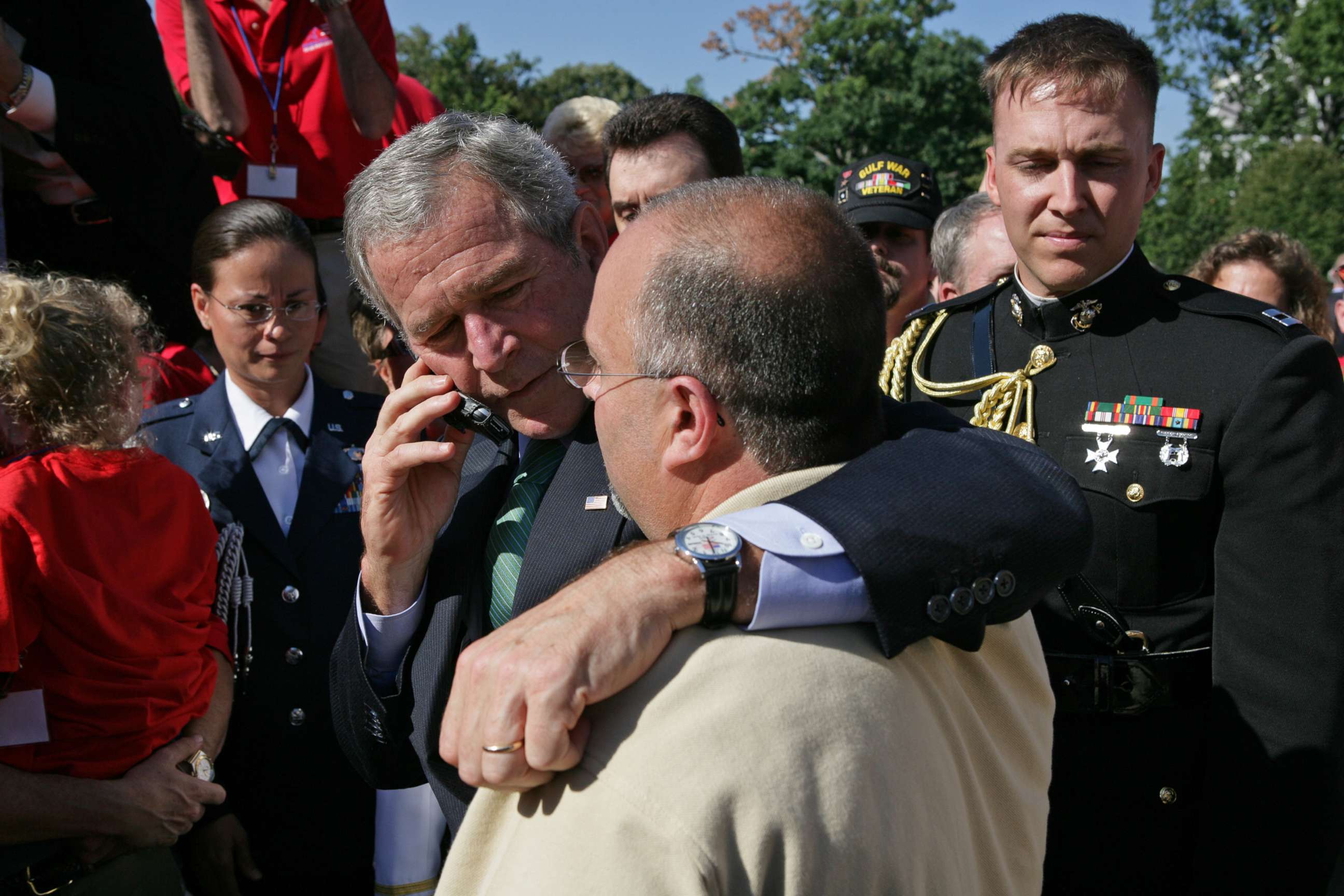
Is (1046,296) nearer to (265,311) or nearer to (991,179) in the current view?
(991,179)

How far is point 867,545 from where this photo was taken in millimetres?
1373

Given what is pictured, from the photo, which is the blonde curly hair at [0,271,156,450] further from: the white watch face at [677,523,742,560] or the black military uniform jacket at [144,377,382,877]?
the white watch face at [677,523,742,560]

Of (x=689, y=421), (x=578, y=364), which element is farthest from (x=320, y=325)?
(x=689, y=421)

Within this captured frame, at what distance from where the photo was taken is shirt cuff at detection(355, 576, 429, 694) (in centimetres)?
219

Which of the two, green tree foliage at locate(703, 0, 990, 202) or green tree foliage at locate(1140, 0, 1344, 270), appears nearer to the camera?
green tree foliage at locate(1140, 0, 1344, 270)

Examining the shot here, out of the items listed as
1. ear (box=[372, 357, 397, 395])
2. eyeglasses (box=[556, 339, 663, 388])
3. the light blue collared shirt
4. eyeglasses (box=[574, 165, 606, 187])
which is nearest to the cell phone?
eyeglasses (box=[556, 339, 663, 388])

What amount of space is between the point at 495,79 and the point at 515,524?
4099 cm

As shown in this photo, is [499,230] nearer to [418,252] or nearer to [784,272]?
[418,252]

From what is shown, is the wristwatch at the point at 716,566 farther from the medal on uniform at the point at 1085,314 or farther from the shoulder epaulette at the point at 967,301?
the shoulder epaulette at the point at 967,301

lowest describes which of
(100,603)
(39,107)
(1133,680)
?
(1133,680)

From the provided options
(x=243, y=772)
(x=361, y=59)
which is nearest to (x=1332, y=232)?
(x=361, y=59)

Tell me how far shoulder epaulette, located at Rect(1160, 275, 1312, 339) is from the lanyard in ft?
12.0

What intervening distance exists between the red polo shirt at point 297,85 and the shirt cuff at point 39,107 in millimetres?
1304

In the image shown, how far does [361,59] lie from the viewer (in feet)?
15.3
